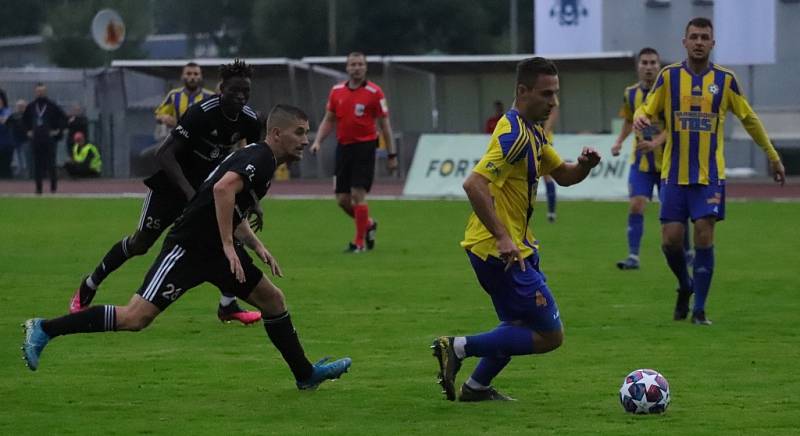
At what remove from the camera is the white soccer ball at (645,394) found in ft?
25.8

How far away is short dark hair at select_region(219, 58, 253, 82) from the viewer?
10.8 metres

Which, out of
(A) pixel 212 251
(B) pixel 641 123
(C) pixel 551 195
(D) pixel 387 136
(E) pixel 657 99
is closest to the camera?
(A) pixel 212 251

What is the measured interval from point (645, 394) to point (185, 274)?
8.29 ft

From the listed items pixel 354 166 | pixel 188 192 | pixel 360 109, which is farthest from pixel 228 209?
pixel 360 109

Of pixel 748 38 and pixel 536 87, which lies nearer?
pixel 536 87

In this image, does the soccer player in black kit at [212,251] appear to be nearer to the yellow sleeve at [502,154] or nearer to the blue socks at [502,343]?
the yellow sleeve at [502,154]

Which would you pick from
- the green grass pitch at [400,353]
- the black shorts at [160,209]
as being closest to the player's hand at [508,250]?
the green grass pitch at [400,353]

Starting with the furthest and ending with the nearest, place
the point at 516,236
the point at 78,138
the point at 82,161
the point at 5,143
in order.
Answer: the point at 5,143 → the point at 82,161 → the point at 78,138 → the point at 516,236

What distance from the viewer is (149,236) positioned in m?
11.9

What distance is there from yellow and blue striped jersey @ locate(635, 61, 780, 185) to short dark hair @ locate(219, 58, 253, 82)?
114 inches

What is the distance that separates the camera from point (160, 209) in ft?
38.5

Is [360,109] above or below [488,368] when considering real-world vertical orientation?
above

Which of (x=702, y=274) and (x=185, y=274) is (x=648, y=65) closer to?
(x=702, y=274)

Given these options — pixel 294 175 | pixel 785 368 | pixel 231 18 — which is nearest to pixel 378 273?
pixel 785 368
